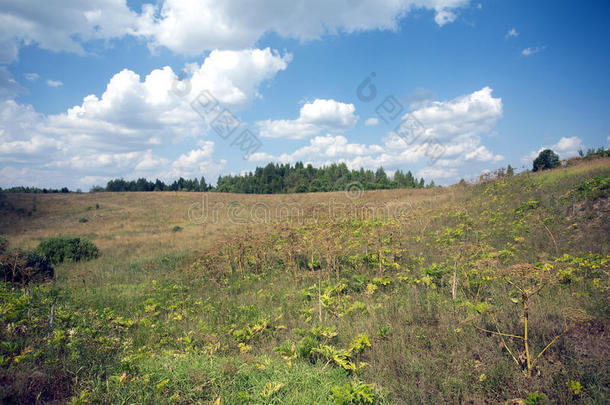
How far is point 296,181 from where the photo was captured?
3039 inches

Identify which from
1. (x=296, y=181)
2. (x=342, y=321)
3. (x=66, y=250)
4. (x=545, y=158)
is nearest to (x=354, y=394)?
(x=342, y=321)

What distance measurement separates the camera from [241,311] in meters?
6.00

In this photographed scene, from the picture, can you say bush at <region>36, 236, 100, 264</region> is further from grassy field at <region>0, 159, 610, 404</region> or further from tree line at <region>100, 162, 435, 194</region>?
tree line at <region>100, 162, 435, 194</region>

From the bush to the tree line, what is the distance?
183 ft

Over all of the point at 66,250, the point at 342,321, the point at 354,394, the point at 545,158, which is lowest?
the point at 66,250

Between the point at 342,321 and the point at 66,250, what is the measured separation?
14.8 metres

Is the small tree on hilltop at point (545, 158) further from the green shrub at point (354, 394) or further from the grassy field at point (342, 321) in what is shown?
the green shrub at point (354, 394)

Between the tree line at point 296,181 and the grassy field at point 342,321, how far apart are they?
5978 cm

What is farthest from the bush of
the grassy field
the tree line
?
the tree line

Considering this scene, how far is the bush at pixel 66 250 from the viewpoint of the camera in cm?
1283

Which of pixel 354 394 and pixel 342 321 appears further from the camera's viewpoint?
pixel 342 321

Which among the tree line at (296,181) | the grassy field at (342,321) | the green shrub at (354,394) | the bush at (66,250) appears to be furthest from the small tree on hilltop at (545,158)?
the tree line at (296,181)

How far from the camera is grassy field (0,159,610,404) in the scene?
3018 millimetres

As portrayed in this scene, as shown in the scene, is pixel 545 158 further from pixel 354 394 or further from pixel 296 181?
pixel 296 181
